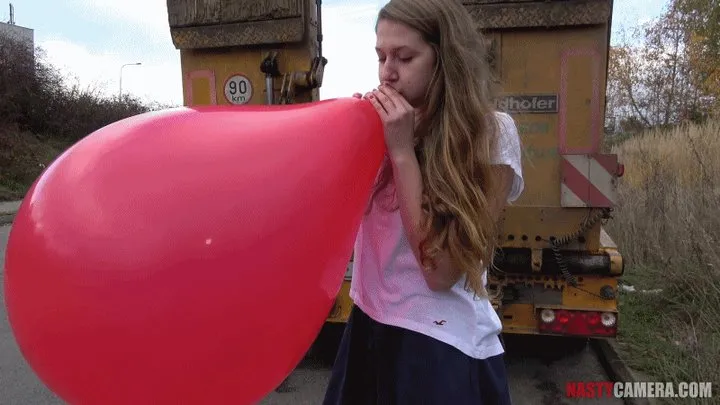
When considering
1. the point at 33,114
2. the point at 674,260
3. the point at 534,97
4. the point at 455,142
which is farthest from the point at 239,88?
the point at 33,114

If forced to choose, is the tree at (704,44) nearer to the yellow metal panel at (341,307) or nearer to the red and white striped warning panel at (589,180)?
the red and white striped warning panel at (589,180)

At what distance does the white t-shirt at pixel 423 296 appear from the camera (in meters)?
1.41

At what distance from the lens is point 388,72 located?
55.3 inches

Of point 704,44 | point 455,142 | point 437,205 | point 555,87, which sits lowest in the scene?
point 437,205

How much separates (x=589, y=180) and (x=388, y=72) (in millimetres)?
2461

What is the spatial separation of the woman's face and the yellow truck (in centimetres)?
202

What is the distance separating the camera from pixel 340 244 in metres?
1.29

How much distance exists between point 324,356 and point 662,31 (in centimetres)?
1673

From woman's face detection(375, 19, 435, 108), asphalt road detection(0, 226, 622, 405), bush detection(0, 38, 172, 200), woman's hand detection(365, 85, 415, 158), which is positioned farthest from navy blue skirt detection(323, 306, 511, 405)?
bush detection(0, 38, 172, 200)

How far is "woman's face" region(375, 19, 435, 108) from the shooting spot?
138 centimetres

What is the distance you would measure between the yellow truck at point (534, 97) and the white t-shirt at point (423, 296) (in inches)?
79.1

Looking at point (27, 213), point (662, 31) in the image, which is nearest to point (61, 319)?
point (27, 213)

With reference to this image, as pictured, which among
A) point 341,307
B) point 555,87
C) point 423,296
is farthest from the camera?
point 341,307

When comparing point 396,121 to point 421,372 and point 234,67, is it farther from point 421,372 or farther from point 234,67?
point 234,67
